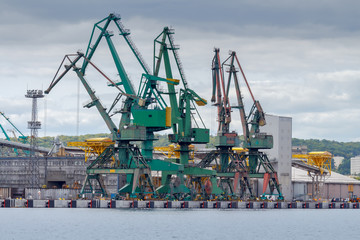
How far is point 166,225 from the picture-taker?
95.0 metres

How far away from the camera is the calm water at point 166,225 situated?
84.4 m

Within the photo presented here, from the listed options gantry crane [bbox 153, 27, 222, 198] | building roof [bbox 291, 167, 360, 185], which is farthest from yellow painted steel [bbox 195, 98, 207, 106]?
building roof [bbox 291, 167, 360, 185]

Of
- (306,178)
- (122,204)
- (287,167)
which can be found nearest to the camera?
(122,204)

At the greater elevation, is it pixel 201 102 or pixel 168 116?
pixel 201 102

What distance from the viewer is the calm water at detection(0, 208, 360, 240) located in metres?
84.4

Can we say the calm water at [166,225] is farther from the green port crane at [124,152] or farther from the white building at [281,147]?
the white building at [281,147]

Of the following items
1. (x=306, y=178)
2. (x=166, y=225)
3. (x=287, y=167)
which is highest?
(x=287, y=167)

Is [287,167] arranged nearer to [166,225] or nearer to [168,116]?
[168,116]

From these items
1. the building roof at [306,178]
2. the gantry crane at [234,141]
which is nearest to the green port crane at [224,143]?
the gantry crane at [234,141]

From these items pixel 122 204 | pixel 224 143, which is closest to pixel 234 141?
pixel 224 143

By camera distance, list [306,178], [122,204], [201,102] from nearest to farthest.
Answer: [122,204] < [201,102] < [306,178]

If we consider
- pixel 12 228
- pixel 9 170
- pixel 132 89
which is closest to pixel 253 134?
pixel 132 89

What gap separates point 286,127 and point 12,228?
3623 inches

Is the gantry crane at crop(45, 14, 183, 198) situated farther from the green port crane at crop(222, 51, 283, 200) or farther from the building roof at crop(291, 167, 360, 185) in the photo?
the building roof at crop(291, 167, 360, 185)
